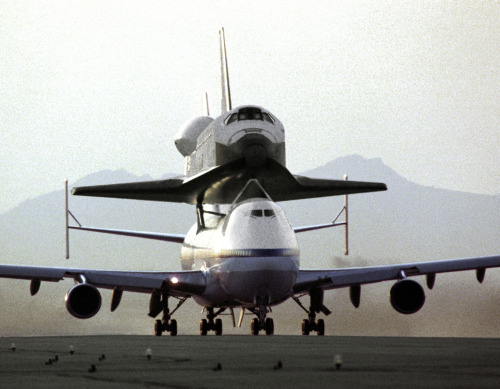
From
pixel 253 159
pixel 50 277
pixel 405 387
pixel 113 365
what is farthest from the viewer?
pixel 253 159

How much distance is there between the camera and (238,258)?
29.5m

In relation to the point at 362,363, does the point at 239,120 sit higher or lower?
higher

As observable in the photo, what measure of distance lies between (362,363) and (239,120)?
75.7 ft

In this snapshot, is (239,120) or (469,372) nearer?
(469,372)

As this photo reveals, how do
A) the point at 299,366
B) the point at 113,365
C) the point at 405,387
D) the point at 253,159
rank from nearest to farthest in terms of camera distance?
the point at 405,387 < the point at 299,366 < the point at 113,365 < the point at 253,159

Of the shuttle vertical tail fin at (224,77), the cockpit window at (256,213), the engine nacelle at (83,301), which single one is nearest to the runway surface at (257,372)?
the cockpit window at (256,213)

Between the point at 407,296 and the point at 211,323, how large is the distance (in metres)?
9.40

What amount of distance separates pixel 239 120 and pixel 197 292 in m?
6.21

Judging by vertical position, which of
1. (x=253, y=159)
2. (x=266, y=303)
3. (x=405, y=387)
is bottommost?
(x=405, y=387)

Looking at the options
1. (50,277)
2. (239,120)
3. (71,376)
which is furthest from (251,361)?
(239,120)

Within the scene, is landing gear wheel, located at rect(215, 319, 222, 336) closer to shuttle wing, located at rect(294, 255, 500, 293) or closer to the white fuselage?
shuttle wing, located at rect(294, 255, 500, 293)

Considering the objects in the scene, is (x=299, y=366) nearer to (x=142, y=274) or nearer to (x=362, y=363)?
(x=362, y=363)

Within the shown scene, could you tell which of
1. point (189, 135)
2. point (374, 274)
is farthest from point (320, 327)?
point (189, 135)

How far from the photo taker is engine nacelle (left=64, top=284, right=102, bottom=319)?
1172 inches
